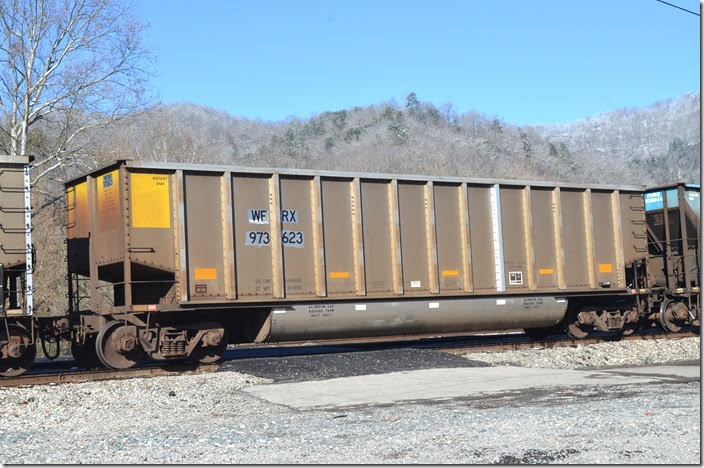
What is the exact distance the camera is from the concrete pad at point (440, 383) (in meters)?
10.7

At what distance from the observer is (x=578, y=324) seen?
19.1m

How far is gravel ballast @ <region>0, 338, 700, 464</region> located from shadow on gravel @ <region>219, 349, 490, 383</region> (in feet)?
5.64

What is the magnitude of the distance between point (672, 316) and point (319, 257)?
32.8 feet

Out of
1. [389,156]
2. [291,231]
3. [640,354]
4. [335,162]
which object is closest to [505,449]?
[291,231]

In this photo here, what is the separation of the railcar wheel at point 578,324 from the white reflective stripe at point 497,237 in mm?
2725

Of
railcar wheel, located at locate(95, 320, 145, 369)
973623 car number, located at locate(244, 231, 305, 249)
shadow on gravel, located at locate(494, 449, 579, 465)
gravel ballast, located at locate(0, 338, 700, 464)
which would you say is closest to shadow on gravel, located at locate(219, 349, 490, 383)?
railcar wheel, located at locate(95, 320, 145, 369)

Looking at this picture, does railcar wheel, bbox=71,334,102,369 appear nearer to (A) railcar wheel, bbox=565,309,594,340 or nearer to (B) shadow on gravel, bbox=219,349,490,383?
(B) shadow on gravel, bbox=219,349,490,383

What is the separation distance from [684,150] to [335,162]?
91.1 m

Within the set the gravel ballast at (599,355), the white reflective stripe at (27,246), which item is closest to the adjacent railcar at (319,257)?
the gravel ballast at (599,355)

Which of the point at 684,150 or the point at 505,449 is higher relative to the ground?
the point at 684,150

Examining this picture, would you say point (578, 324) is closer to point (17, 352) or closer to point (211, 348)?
point (211, 348)

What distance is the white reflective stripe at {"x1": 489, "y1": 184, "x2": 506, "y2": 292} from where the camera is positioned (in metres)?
17.5

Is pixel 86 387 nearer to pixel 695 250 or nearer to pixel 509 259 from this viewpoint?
pixel 509 259

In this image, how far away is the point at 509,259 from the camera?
17625 mm
